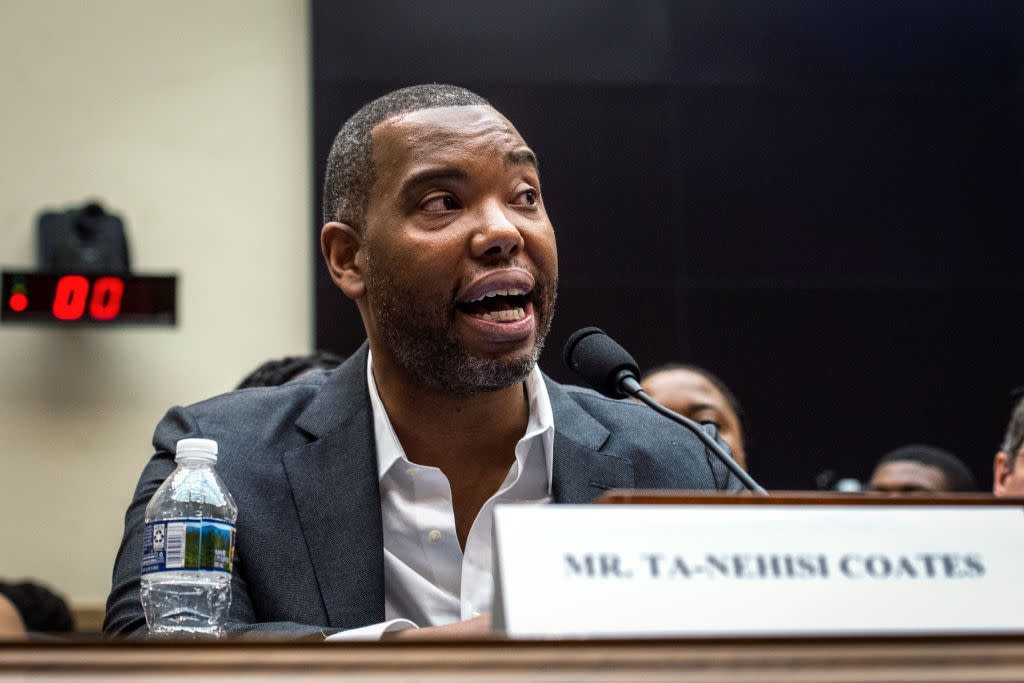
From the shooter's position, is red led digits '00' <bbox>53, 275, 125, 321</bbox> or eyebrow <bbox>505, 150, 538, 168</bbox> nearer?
eyebrow <bbox>505, 150, 538, 168</bbox>

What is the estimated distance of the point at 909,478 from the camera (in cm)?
353

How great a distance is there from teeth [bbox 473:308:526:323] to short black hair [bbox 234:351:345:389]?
1.38 m

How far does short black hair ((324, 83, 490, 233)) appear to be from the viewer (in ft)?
5.21

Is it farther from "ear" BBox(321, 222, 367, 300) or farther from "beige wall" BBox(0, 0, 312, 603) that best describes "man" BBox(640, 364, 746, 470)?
"beige wall" BBox(0, 0, 312, 603)

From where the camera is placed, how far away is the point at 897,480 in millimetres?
3508

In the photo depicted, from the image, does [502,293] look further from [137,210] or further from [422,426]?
[137,210]

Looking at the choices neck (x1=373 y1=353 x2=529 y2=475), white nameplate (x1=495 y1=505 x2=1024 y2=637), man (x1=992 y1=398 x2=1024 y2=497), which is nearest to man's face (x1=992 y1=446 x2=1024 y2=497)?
man (x1=992 y1=398 x2=1024 y2=497)

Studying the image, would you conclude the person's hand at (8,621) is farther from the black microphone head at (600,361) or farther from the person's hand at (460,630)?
the black microphone head at (600,361)

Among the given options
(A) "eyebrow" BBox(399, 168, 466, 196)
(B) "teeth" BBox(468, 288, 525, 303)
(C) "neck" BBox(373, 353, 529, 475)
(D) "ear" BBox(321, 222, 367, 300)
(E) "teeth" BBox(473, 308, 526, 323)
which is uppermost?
(A) "eyebrow" BBox(399, 168, 466, 196)

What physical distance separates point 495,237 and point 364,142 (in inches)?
11.8

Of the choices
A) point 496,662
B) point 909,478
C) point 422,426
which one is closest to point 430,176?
point 422,426

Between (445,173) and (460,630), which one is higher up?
(445,173)

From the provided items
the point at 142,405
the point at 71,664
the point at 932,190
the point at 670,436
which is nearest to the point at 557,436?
the point at 670,436

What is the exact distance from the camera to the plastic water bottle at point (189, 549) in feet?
3.60
